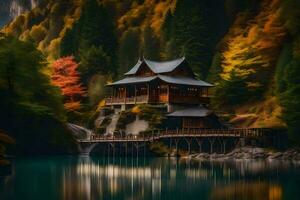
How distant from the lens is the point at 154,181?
47438 millimetres

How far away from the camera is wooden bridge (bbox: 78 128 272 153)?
73812 mm

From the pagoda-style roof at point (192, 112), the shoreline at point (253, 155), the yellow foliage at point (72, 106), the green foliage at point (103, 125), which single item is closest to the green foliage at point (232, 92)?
the pagoda-style roof at point (192, 112)

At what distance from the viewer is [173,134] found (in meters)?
77.1

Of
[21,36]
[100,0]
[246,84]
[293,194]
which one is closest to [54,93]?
[246,84]

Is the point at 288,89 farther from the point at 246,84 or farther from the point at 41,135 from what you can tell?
the point at 41,135

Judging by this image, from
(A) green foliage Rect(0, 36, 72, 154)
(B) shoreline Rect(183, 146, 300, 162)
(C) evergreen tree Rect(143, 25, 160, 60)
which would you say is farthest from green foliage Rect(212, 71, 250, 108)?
(C) evergreen tree Rect(143, 25, 160, 60)

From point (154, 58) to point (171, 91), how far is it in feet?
80.6

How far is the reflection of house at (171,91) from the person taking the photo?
276 feet

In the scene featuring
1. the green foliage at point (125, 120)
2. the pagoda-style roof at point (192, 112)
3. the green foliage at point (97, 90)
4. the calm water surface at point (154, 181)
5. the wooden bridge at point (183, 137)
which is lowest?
the calm water surface at point (154, 181)

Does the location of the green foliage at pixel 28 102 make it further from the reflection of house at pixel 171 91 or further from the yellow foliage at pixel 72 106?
the reflection of house at pixel 171 91

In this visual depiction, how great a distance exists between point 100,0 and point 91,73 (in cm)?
3772

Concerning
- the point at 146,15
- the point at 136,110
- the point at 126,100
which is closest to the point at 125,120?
the point at 136,110

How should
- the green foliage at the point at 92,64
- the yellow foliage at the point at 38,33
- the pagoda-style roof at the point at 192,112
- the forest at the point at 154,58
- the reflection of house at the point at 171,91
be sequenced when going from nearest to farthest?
1. the forest at the point at 154,58
2. the pagoda-style roof at the point at 192,112
3. the reflection of house at the point at 171,91
4. the green foliage at the point at 92,64
5. the yellow foliage at the point at 38,33

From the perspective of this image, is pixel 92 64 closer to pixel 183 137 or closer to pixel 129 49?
pixel 129 49
